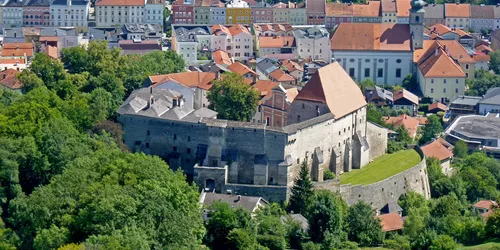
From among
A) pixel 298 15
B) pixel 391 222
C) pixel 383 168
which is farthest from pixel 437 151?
pixel 298 15

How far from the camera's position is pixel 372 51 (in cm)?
8781

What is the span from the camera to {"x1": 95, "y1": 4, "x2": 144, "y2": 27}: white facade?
104m

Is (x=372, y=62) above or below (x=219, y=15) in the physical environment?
below

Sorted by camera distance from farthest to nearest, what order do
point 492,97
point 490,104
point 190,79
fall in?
point 492,97 → point 490,104 → point 190,79

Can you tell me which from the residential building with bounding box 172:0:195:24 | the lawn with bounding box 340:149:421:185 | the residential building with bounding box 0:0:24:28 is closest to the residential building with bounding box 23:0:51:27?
the residential building with bounding box 0:0:24:28

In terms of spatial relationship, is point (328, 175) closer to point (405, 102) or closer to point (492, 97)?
point (405, 102)

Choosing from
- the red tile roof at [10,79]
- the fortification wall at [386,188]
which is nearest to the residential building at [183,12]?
the red tile roof at [10,79]

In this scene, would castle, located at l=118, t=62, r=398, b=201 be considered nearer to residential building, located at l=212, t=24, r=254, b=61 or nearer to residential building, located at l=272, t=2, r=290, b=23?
residential building, located at l=212, t=24, r=254, b=61

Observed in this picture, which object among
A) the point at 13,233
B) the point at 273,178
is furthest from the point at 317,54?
the point at 13,233

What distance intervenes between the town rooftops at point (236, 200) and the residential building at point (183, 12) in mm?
54438

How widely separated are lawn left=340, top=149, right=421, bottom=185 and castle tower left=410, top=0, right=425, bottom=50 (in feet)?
85.2

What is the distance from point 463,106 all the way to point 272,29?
25.3 meters

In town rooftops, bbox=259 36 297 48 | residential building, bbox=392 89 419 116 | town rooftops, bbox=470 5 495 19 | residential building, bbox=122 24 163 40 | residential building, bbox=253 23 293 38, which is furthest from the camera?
town rooftops, bbox=470 5 495 19

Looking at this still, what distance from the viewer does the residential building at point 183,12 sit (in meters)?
106
